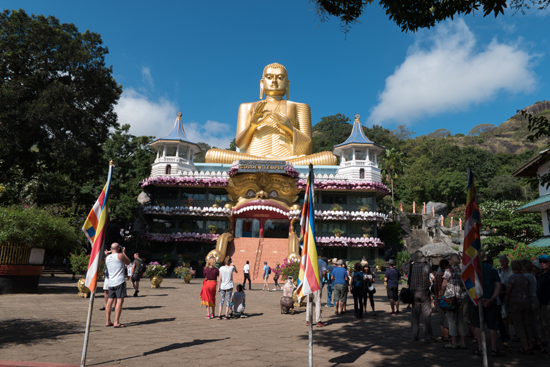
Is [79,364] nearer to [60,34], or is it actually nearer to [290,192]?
[60,34]

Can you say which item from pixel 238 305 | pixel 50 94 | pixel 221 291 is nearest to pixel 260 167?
pixel 50 94

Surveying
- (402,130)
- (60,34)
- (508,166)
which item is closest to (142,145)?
(60,34)

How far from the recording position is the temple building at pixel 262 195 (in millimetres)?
28859

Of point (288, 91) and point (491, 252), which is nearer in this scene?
point (491, 252)

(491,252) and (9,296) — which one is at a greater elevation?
(491,252)

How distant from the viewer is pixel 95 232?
6223 millimetres

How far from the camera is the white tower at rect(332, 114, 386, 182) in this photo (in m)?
31.4

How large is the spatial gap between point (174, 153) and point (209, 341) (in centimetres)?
2834

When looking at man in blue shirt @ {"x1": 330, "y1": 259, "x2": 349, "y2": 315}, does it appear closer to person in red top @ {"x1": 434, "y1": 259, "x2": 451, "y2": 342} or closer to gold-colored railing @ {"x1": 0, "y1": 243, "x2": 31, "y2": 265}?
person in red top @ {"x1": 434, "y1": 259, "x2": 451, "y2": 342}

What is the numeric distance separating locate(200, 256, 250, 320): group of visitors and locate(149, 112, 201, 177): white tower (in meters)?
23.5

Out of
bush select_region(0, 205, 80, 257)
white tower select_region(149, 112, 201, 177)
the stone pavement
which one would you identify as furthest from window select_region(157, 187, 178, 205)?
the stone pavement

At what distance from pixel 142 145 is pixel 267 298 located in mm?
30249

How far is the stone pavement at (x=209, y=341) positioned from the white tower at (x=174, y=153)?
22.4 m

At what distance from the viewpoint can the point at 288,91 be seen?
3584 centimetres
